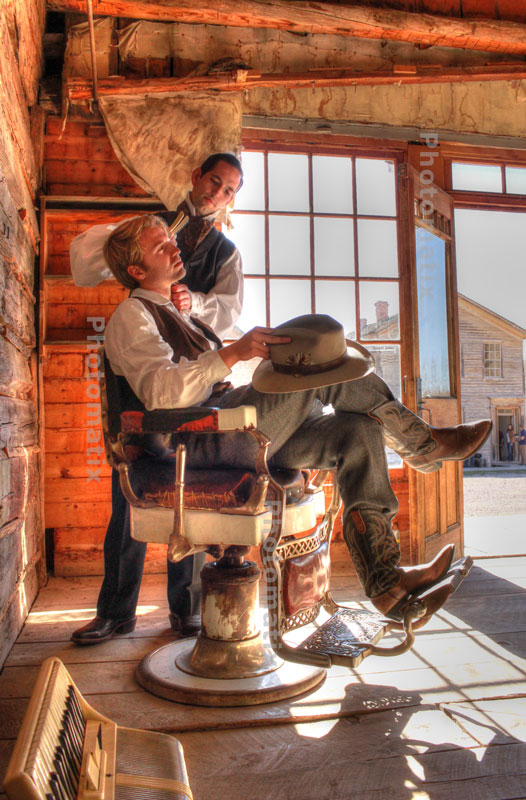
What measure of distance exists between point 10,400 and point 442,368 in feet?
8.41

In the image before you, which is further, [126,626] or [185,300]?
[126,626]

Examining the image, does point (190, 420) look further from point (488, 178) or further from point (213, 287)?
point (488, 178)

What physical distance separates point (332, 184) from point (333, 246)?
1.26 ft

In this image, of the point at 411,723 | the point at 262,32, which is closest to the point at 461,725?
the point at 411,723

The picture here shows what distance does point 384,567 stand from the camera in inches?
61.1

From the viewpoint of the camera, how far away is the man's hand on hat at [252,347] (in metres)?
1.62

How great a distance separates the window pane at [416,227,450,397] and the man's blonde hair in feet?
7.32

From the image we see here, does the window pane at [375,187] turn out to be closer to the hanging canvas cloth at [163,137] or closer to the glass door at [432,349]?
the glass door at [432,349]

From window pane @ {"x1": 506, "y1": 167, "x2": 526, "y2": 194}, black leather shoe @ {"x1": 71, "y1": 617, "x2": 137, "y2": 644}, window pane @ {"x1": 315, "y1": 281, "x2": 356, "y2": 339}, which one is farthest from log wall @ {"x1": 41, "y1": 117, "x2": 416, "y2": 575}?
window pane @ {"x1": 506, "y1": 167, "x2": 526, "y2": 194}

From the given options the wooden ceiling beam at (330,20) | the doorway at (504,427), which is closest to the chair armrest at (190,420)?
the wooden ceiling beam at (330,20)

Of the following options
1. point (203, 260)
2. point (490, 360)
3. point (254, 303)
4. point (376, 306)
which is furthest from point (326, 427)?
point (490, 360)

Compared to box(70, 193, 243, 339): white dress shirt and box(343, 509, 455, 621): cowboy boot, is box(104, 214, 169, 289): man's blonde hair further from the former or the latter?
box(343, 509, 455, 621): cowboy boot

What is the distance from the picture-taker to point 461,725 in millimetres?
1600

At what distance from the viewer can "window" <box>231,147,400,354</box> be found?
12.4 ft
